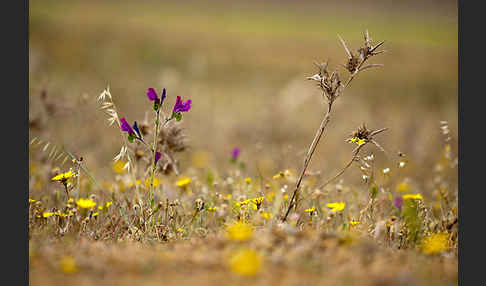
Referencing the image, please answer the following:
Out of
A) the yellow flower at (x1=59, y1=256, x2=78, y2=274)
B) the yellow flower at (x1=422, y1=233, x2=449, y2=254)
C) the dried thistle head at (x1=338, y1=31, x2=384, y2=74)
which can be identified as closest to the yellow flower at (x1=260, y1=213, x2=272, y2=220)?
the yellow flower at (x1=422, y1=233, x2=449, y2=254)

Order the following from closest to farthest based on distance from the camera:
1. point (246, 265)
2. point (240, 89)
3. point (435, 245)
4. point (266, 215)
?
1. point (246, 265)
2. point (435, 245)
3. point (266, 215)
4. point (240, 89)

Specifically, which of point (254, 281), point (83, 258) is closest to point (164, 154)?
point (83, 258)

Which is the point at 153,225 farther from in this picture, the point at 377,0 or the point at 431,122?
the point at 377,0

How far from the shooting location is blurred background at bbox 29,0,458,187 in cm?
709

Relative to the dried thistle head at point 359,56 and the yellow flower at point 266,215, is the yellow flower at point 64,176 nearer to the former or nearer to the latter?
the yellow flower at point 266,215

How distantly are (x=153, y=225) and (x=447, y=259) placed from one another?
2078 mm

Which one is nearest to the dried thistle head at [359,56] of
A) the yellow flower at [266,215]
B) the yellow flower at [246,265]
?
the yellow flower at [266,215]

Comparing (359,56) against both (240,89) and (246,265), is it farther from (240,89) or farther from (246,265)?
(240,89)

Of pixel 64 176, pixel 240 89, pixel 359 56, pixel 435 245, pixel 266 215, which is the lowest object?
pixel 435 245

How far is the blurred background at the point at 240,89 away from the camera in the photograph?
7.09 metres

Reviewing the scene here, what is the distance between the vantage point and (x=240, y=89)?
15.3 meters

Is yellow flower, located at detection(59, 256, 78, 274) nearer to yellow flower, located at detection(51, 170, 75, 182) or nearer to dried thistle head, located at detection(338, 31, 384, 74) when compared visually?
yellow flower, located at detection(51, 170, 75, 182)

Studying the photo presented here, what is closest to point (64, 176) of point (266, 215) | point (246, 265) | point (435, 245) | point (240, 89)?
point (266, 215)

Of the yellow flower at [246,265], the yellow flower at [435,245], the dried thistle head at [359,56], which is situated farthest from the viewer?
the dried thistle head at [359,56]
